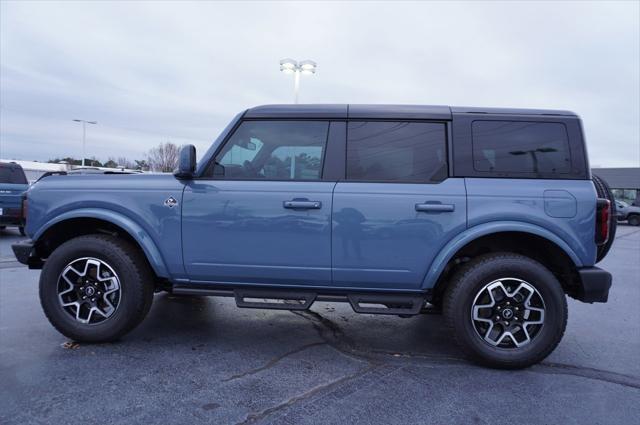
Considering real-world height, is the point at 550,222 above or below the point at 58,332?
above

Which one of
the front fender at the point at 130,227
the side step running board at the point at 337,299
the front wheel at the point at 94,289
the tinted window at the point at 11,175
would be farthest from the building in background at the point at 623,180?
the front wheel at the point at 94,289

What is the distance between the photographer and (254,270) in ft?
11.4

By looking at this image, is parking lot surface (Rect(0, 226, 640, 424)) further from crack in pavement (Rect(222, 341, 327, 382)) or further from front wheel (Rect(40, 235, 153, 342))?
front wheel (Rect(40, 235, 153, 342))

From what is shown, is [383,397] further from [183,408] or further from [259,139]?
[259,139]

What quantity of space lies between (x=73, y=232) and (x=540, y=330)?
160 inches

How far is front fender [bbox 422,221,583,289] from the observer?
323cm

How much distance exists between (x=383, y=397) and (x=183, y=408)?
1278 millimetres

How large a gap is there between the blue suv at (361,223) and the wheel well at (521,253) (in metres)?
0.01

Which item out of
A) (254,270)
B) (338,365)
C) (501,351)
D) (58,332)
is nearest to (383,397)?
(338,365)

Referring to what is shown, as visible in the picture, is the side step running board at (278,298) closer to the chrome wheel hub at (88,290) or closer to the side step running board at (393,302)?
the side step running board at (393,302)

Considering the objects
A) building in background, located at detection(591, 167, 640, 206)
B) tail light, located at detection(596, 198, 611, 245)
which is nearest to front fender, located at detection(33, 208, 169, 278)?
tail light, located at detection(596, 198, 611, 245)

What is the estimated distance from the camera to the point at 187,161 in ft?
11.4

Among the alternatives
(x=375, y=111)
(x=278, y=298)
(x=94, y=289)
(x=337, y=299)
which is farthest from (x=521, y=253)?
(x=94, y=289)

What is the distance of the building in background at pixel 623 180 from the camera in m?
42.8
